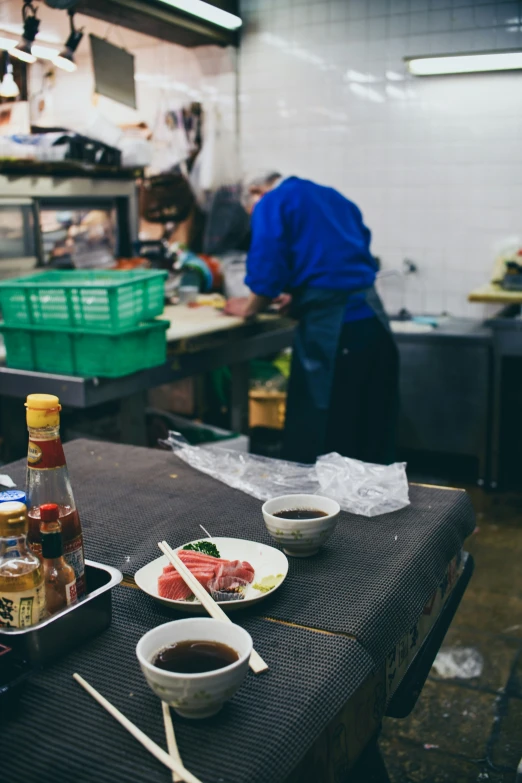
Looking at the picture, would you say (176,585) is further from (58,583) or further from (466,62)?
(466,62)

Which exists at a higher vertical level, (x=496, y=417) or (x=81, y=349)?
(x=81, y=349)

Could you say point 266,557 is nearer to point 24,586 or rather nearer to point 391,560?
point 391,560

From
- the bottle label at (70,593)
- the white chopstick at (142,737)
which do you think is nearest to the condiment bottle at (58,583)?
the bottle label at (70,593)

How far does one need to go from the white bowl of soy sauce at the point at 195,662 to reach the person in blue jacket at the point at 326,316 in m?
2.52

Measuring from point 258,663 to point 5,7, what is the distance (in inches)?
148

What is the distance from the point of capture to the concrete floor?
7.23 ft

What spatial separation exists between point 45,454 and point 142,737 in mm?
440

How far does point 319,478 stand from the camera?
1820 mm

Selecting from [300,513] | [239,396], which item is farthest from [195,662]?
[239,396]

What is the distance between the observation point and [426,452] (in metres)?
4.99

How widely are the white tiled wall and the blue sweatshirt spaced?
1.66 metres

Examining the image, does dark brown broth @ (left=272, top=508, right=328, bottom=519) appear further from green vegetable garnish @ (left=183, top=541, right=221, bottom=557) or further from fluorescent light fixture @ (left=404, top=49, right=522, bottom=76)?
fluorescent light fixture @ (left=404, top=49, right=522, bottom=76)

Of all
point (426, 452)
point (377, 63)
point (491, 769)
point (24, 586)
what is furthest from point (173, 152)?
point (24, 586)

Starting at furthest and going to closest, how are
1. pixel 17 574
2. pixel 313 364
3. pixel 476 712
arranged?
pixel 313 364
pixel 476 712
pixel 17 574
